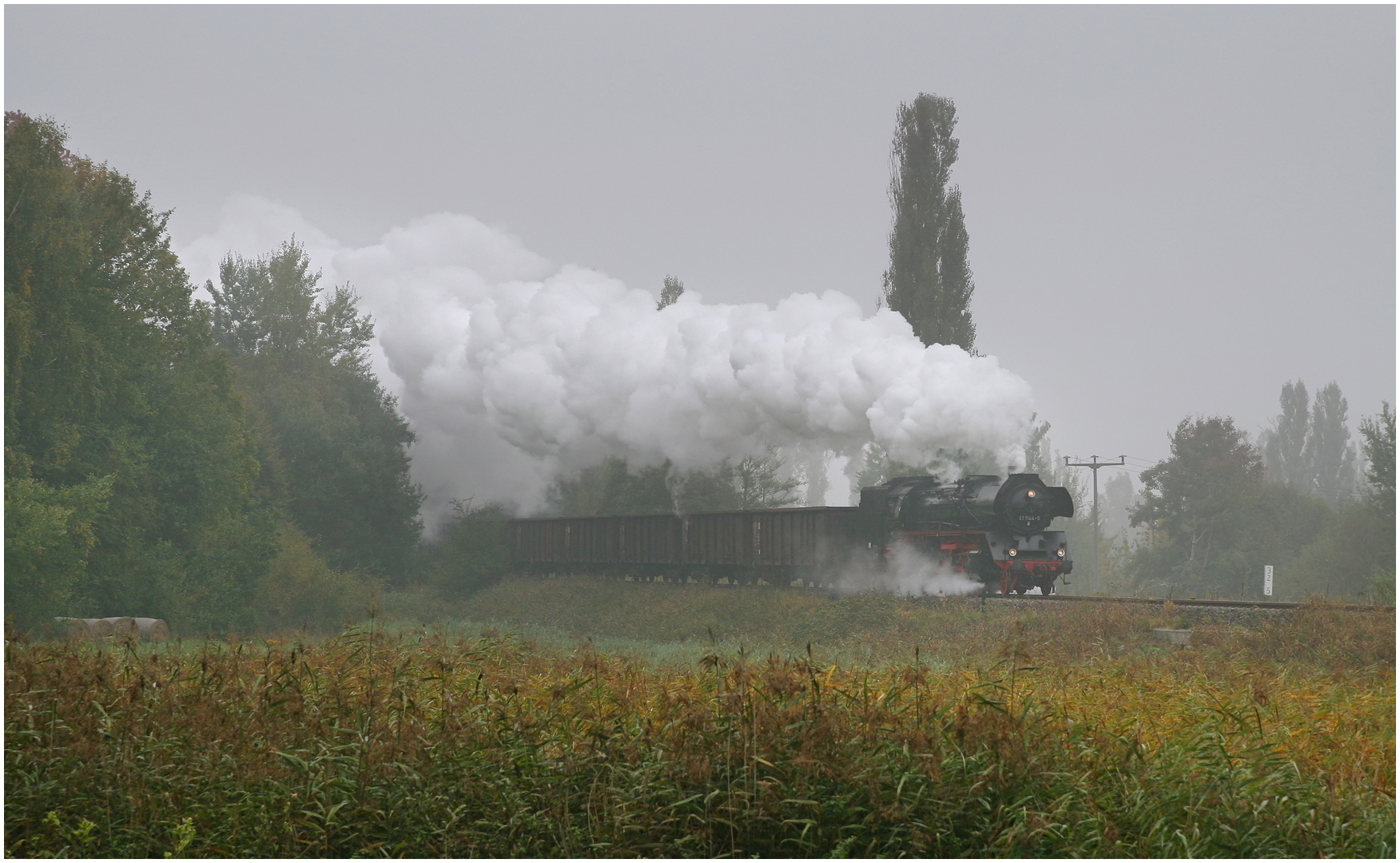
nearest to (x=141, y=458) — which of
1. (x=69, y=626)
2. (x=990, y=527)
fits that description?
(x=69, y=626)

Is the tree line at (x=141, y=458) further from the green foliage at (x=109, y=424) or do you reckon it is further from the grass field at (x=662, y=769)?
the grass field at (x=662, y=769)

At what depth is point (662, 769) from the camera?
21.0ft

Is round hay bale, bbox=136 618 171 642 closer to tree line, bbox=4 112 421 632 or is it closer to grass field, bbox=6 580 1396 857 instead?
tree line, bbox=4 112 421 632

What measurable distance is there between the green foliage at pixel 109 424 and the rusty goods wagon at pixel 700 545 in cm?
983

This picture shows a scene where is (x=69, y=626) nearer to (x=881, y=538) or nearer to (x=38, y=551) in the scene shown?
(x=38, y=551)

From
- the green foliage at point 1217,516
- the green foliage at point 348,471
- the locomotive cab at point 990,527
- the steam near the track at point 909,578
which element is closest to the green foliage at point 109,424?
the green foliage at point 348,471

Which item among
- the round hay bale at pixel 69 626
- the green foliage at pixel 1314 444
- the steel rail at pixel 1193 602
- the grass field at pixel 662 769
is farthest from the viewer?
the green foliage at pixel 1314 444

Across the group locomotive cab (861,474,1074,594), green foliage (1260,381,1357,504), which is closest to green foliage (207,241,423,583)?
locomotive cab (861,474,1074,594)

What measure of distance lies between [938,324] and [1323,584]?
15.5 m

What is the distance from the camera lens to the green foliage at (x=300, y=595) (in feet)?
88.3

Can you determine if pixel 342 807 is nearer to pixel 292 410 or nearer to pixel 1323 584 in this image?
pixel 292 410

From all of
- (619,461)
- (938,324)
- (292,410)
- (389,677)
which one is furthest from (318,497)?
(389,677)

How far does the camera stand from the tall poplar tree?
37.4 meters

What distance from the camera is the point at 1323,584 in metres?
37.7
